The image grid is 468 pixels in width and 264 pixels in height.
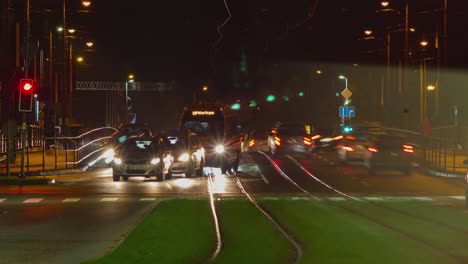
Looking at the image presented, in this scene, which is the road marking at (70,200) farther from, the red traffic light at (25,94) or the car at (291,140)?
the car at (291,140)

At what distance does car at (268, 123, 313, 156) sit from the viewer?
47562mm

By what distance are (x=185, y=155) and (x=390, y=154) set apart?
25.8 ft

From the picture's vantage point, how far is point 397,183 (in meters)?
29.8

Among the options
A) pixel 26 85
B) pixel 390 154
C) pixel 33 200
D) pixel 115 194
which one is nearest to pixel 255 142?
pixel 390 154

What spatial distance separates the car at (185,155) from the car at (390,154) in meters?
6.82

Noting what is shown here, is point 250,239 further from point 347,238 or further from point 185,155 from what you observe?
point 185,155

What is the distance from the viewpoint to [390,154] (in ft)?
109

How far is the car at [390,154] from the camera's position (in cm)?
3319

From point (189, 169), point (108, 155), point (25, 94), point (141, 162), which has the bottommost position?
point (189, 169)

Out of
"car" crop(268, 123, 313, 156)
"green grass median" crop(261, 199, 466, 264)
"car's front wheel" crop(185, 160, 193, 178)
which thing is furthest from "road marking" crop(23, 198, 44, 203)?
"car" crop(268, 123, 313, 156)

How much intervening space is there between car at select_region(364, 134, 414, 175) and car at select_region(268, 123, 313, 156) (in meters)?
14.0

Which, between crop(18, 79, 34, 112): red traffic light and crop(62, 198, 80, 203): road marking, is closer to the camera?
crop(62, 198, 80, 203): road marking

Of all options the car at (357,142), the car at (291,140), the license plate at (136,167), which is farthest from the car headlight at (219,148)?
the car at (291,140)

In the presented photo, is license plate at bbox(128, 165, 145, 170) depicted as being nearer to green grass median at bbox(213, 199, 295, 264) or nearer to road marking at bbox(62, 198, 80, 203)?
road marking at bbox(62, 198, 80, 203)
